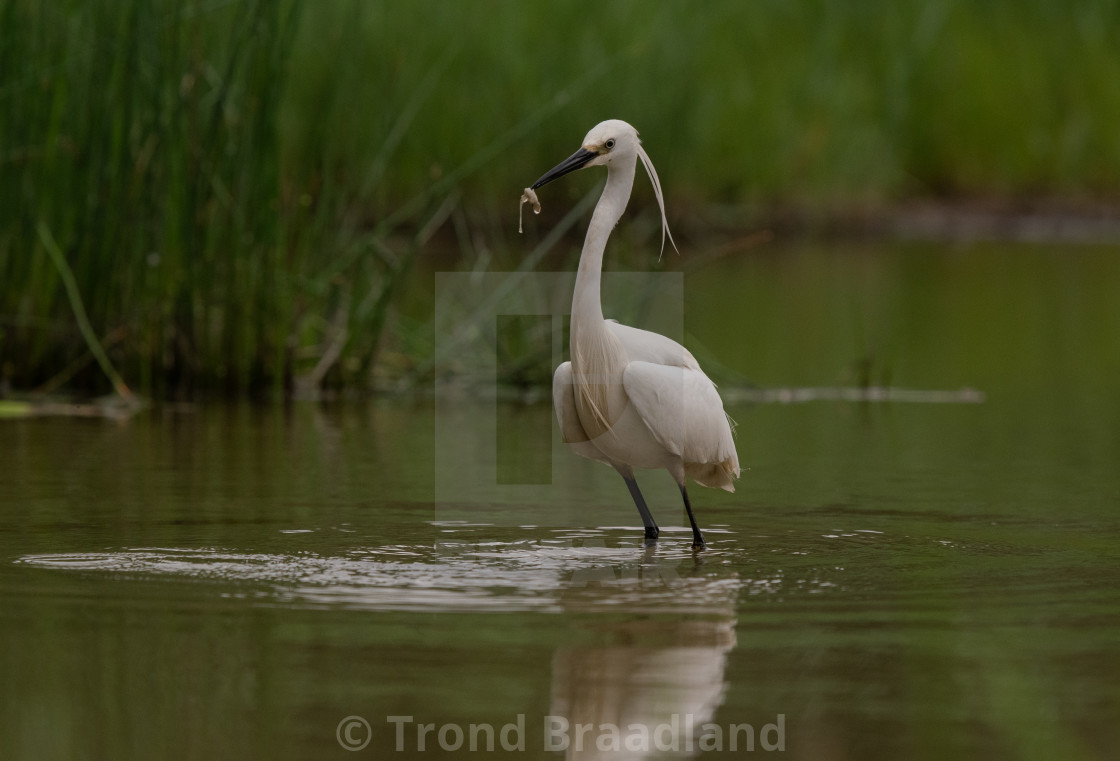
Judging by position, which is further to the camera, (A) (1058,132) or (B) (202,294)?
(A) (1058,132)

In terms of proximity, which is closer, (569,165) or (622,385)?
(569,165)

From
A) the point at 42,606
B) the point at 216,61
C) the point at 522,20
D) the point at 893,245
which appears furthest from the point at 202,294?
the point at 893,245

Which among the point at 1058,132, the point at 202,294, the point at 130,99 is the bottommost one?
the point at 202,294

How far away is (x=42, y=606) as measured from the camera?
4.52m

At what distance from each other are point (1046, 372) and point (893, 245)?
9.98 meters

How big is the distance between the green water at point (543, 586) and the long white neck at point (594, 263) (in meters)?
0.65

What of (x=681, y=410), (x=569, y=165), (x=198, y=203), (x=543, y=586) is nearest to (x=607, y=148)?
(x=569, y=165)

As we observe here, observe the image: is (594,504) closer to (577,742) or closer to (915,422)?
(915,422)

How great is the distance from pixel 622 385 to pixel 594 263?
1.29ft

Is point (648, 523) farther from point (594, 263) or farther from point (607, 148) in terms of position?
point (607, 148)

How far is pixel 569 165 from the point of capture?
18.1 ft

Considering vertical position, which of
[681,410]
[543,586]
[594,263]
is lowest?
[543,586]

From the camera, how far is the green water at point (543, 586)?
11.8ft

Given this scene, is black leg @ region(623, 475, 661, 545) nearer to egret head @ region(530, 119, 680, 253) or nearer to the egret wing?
the egret wing
